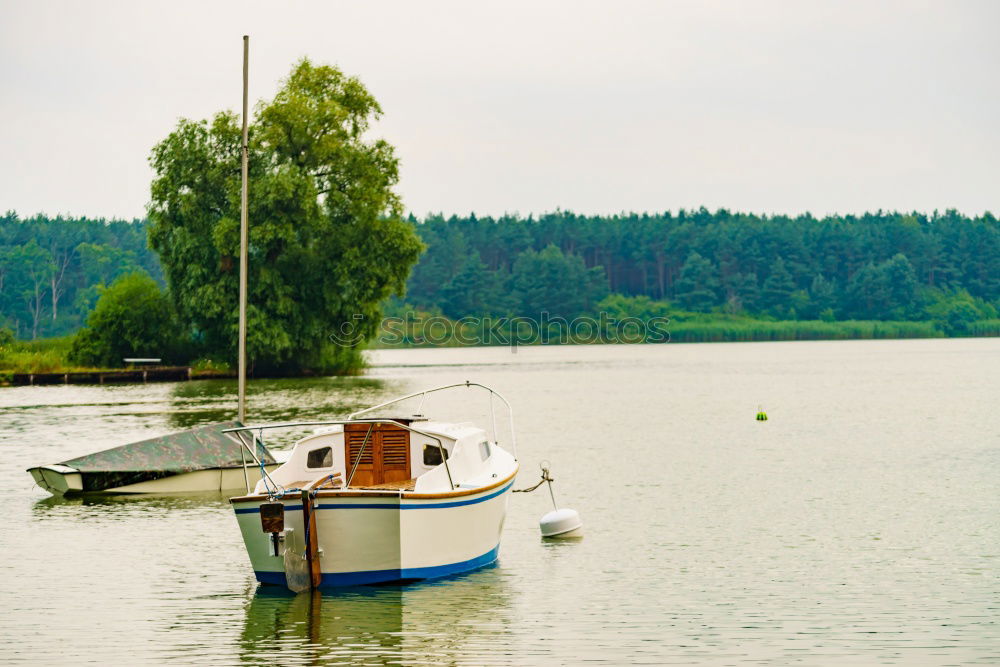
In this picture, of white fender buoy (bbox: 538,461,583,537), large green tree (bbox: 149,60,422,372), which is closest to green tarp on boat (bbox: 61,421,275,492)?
white fender buoy (bbox: 538,461,583,537)

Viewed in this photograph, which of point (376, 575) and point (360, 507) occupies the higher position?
point (360, 507)

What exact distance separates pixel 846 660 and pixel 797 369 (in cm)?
8169

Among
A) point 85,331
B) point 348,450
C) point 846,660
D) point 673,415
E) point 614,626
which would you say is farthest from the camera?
point 85,331

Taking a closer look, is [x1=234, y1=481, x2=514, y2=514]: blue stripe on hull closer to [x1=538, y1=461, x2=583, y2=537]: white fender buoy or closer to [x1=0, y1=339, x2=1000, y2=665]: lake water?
[x1=0, y1=339, x2=1000, y2=665]: lake water

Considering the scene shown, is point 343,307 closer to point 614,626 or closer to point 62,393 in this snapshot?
point 62,393

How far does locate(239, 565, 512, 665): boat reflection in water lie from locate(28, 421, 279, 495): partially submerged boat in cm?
1043

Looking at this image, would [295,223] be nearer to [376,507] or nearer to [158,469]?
[158,469]

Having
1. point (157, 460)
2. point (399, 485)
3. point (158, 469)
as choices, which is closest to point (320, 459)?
point (399, 485)

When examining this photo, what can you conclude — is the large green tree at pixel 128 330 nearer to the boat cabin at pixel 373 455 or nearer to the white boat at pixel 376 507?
the white boat at pixel 376 507

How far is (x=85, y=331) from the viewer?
83062 mm

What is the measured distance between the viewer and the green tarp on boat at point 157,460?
29.1 meters

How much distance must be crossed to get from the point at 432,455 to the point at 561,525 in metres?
4.22

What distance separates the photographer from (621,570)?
2059cm

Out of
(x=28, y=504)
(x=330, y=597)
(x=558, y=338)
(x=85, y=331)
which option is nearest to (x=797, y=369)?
(x=85, y=331)
